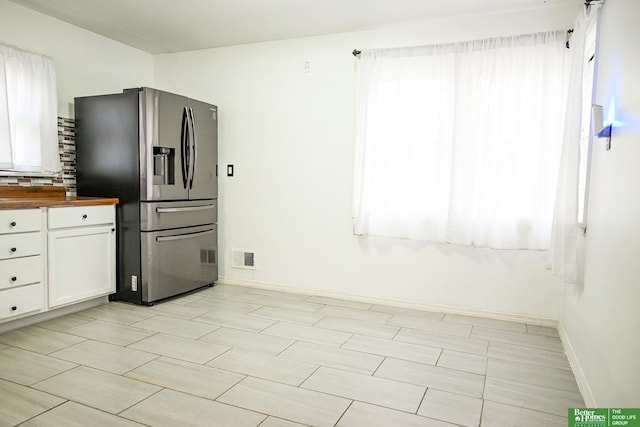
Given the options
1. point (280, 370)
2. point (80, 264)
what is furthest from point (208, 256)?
point (280, 370)

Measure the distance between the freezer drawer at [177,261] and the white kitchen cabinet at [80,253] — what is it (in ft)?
1.02

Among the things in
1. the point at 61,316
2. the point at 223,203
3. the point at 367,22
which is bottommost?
the point at 61,316

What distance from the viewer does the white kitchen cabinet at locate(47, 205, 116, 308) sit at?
124 inches

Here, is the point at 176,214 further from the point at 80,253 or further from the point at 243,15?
the point at 243,15

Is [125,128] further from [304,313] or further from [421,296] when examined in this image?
[421,296]

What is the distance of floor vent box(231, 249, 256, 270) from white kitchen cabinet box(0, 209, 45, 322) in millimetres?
1740

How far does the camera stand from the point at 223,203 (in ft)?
14.6

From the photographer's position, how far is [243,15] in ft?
11.5

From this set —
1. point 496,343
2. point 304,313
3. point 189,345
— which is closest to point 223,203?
point 304,313

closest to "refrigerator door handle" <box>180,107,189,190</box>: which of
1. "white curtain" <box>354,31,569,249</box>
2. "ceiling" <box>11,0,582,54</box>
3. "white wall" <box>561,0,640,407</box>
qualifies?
"ceiling" <box>11,0,582,54</box>

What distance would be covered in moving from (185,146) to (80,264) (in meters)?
1.30

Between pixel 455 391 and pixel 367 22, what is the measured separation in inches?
114

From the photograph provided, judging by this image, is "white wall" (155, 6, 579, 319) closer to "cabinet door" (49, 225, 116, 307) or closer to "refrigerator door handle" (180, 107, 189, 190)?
"refrigerator door handle" (180, 107, 189, 190)

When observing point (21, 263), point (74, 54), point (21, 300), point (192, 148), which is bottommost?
point (21, 300)
